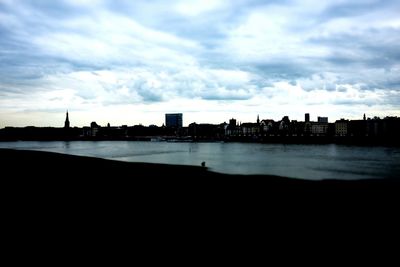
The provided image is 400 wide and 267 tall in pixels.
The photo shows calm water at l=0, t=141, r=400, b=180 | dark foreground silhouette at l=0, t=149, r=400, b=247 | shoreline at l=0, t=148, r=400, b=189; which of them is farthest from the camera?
calm water at l=0, t=141, r=400, b=180

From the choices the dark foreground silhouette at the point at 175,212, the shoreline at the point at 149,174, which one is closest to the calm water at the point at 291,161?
the shoreline at the point at 149,174

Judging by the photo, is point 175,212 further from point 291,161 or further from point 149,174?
point 291,161

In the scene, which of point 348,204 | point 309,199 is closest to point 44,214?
point 309,199

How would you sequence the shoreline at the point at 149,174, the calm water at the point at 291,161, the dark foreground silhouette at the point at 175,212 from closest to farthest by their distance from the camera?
the dark foreground silhouette at the point at 175,212 → the shoreline at the point at 149,174 → the calm water at the point at 291,161

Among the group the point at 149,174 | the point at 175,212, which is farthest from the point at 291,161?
the point at 175,212

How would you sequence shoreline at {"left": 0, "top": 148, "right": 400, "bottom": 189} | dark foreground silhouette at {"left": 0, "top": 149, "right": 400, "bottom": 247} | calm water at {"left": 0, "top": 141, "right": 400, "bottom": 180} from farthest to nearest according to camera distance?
calm water at {"left": 0, "top": 141, "right": 400, "bottom": 180} → shoreline at {"left": 0, "top": 148, "right": 400, "bottom": 189} → dark foreground silhouette at {"left": 0, "top": 149, "right": 400, "bottom": 247}

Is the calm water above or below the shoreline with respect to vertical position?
below

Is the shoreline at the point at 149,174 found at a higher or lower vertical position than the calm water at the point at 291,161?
higher

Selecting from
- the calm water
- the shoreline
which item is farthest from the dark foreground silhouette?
the calm water

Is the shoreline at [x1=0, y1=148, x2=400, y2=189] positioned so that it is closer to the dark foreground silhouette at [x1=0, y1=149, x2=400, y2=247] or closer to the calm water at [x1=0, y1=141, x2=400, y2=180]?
the calm water at [x1=0, y1=141, x2=400, y2=180]

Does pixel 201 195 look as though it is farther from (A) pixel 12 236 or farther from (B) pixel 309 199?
(A) pixel 12 236

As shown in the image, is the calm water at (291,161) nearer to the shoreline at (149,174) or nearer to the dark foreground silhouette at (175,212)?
the shoreline at (149,174)

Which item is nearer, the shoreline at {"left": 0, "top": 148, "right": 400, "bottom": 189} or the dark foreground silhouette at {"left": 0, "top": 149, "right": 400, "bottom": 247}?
the dark foreground silhouette at {"left": 0, "top": 149, "right": 400, "bottom": 247}

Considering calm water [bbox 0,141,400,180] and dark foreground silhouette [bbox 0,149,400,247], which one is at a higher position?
dark foreground silhouette [bbox 0,149,400,247]
